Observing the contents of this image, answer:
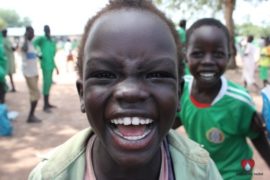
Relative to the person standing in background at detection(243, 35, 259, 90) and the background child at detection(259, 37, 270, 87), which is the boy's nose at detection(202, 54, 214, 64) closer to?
the person standing in background at detection(243, 35, 259, 90)

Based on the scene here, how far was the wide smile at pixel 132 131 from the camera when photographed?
3.82 feet

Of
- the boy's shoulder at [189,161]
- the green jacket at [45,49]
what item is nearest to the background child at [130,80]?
the boy's shoulder at [189,161]

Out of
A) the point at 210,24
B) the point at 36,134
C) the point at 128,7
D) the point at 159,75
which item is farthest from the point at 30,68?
the point at 159,75

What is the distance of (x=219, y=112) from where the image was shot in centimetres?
235

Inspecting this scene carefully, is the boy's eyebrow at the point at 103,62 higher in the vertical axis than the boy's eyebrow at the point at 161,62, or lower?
higher

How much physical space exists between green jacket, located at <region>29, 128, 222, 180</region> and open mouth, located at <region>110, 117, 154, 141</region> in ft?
0.92

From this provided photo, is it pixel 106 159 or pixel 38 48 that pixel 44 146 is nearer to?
pixel 38 48

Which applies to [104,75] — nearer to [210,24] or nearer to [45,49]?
[210,24]

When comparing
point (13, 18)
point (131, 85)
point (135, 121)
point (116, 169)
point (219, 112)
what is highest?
point (131, 85)

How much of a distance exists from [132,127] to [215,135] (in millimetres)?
1274

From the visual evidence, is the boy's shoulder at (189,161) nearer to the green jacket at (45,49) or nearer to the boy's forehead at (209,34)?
the boy's forehead at (209,34)

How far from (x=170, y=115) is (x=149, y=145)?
4.7 inches

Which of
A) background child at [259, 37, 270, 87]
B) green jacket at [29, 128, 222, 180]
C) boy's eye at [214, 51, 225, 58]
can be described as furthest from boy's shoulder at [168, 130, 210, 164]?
background child at [259, 37, 270, 87]

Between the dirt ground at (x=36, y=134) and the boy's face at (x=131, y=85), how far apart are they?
171 centimetres
